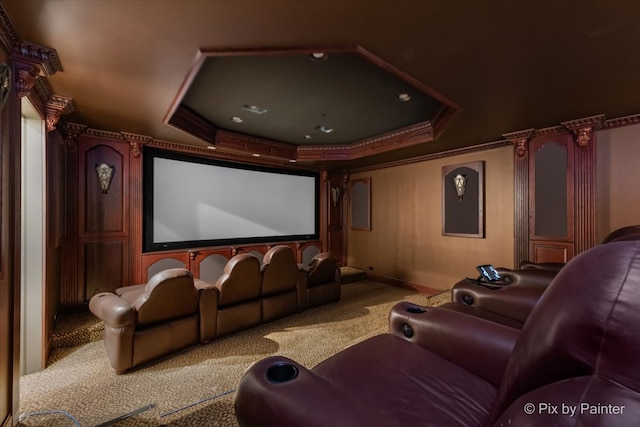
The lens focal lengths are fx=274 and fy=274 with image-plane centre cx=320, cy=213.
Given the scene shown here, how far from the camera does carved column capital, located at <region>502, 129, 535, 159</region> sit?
10.2ft

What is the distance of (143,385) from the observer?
1889 mm

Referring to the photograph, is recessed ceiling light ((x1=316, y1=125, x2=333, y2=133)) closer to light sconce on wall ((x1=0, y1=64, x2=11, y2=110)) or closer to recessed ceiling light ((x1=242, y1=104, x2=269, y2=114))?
recessed ceiling light ((x1=242, y1=104, x2=269, y2=114))

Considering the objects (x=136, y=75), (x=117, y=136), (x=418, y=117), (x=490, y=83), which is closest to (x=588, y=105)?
(x=490, y=83)

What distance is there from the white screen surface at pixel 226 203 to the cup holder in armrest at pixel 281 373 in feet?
11.1

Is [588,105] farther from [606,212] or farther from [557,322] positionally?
[557,322]

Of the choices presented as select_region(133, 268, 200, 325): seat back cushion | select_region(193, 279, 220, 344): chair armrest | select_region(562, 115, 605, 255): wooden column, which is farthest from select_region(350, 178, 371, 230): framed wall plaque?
select_region(133, 268, 200, 325): seat back cushion

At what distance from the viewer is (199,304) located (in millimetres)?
2387

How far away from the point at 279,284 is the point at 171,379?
1.27m

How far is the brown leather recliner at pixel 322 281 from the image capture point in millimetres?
3387

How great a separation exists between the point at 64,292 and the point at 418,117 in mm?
4350

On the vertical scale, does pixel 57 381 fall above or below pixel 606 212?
below

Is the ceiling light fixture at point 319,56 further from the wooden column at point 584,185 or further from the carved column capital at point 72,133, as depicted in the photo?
the carved column capital at point 72,133

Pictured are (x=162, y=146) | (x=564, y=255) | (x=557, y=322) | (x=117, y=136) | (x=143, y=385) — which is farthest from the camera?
(x=162, y=146)

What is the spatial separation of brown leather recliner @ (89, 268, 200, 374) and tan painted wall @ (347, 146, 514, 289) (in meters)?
3.38
